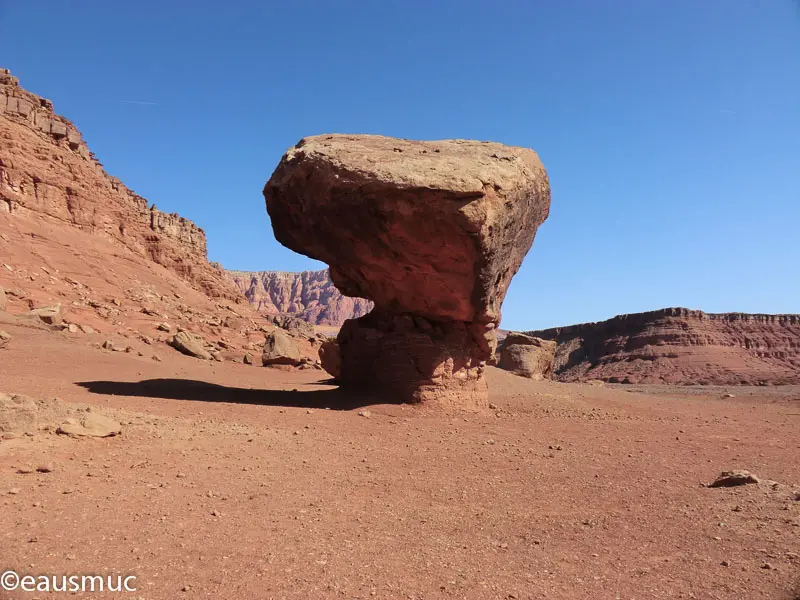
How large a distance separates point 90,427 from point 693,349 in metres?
54.0

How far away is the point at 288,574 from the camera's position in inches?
141

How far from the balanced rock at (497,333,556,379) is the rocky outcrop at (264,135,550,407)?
51.5ft

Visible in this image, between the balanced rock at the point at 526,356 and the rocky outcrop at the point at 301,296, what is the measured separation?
105 meters

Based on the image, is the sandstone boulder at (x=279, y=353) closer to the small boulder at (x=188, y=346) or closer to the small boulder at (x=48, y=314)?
the small boulder at (x=188, y=346)

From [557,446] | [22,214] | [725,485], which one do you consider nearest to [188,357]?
[22,214]

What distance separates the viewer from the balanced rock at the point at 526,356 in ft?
89.0

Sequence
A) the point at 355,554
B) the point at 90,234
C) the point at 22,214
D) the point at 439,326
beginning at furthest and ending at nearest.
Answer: the point at 90,234, the point at 22,214, the point at 439,326, the point at 355,554

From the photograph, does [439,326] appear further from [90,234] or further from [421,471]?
[90,234]

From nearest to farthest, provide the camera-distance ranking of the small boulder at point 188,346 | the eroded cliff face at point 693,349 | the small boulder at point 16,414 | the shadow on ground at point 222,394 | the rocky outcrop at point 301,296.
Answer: the small boulder at point 16,414
the shadow on ground at point 222,394
the small boulder at point 188,346
the eroded cliff face at point 693,349
the rocky outcrop at point 301,296

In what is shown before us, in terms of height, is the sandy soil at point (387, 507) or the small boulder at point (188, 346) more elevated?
the small boulder at point (188, 346)

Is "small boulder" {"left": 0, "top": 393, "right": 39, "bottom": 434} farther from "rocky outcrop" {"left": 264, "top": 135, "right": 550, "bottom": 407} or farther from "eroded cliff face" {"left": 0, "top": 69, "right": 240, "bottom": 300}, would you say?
"eroded cliff face" {"left": 0, "top": 69, "right": 240, "bottom": 300}

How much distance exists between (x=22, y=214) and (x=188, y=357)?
1154cm

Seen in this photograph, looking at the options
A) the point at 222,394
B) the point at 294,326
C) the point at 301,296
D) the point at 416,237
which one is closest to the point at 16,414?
the point at 222,394

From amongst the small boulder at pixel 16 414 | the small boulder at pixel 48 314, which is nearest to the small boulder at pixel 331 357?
the small boulder at pixel 16 414
